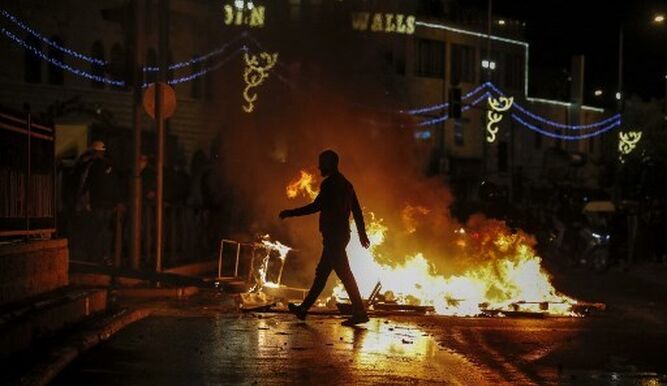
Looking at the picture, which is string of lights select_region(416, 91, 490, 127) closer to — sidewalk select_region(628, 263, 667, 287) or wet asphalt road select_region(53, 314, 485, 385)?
sidewalk select_region(628, 263, 667, 287)

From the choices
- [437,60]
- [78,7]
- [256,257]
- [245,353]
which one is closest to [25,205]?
[245,353]

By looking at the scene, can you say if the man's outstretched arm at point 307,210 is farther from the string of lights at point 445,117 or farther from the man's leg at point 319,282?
the string of lights at point 445,117

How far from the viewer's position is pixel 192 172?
105ft

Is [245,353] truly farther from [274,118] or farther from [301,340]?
[274,118]

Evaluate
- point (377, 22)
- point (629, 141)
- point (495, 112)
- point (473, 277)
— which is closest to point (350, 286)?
point (473, 277)

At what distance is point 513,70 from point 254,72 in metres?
27.7

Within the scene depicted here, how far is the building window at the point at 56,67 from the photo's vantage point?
105ft

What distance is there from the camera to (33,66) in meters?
31.9

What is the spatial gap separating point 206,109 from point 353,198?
929 inches

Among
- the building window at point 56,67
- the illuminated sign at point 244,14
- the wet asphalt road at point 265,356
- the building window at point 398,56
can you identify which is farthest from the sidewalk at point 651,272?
the building window at point 56,67

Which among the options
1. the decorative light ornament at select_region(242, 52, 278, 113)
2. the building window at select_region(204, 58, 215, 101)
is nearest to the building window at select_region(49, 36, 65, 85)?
the building window at select_region(204, 58, 215, 101)

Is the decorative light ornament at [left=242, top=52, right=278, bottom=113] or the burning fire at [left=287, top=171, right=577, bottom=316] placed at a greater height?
the decorative light ornament at [left=242, top=52, right=278, bottom=113]

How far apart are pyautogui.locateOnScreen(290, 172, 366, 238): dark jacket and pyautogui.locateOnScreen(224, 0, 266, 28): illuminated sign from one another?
1390 centimetres

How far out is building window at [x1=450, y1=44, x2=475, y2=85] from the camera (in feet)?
160
